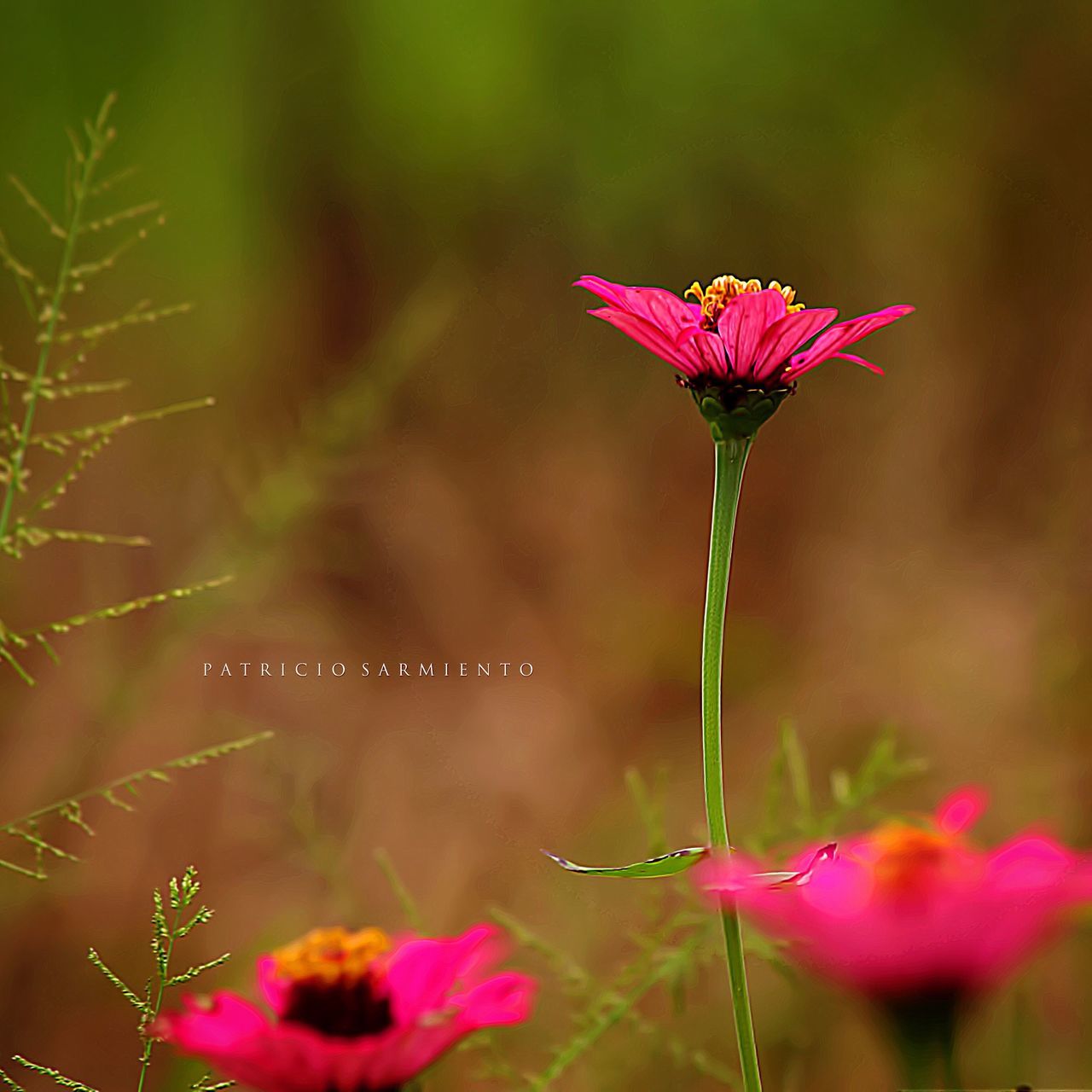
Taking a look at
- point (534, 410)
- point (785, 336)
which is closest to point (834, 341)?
point (785, 336)

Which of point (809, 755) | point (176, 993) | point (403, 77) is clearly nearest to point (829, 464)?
point (809, 755)

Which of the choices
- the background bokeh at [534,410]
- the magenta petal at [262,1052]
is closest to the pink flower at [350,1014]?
the magenta petal at [262,1052]

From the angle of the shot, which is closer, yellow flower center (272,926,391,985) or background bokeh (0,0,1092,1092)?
yellow flower center (272,926,391,985)

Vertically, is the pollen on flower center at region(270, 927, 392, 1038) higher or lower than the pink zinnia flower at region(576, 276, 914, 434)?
lower

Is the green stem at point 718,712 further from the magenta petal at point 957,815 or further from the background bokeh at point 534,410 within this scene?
the background bokeh at point 534,410

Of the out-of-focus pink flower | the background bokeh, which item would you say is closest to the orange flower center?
the out-of-focus pink flower

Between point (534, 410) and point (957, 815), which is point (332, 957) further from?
point (534, 410)

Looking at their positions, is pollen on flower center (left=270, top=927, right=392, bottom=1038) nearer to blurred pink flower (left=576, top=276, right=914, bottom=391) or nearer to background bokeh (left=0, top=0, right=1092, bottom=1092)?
Result: blurred pink flower (left=576, top=276, right=914, bottom=391)
